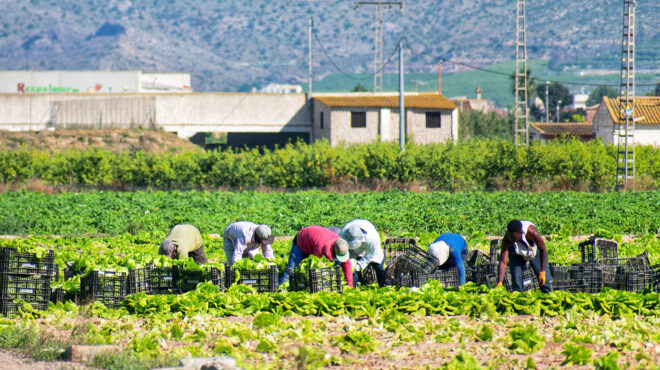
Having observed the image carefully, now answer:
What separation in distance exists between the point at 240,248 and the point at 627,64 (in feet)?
83.0

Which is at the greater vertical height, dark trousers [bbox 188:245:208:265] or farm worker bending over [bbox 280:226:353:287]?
farm worker bending over [bbox 280:226:353:287]

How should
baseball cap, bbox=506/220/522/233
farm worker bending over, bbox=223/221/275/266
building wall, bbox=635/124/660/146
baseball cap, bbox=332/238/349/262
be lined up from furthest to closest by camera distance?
building wall, bbox=635/124/660/146, farm worker bending over, bbox=223/221/275/266, baseball cap, bbox=332/238/349/262, baseball cap, bbox=506/220/522/233

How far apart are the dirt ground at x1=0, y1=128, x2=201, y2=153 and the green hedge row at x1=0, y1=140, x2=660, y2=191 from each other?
719 inches

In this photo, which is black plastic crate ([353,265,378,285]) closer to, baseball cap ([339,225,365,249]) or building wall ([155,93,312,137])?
baseball cap ([339,225,365,249])

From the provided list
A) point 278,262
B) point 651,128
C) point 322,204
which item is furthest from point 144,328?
point 651,128

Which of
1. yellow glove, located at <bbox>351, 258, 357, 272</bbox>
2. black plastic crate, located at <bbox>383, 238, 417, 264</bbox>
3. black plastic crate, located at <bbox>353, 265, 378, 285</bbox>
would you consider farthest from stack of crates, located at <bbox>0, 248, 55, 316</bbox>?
black plastic crate, located at <bbox>383, 238, 417, 264</bbox>

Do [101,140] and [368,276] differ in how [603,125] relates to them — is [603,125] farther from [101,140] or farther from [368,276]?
[368,276]

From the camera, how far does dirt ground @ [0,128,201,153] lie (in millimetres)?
58750

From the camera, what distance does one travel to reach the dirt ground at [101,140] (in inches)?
2313

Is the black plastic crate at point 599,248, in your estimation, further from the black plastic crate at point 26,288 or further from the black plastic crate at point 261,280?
the black plastic crate at point 26,288

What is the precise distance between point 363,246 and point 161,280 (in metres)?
3.21

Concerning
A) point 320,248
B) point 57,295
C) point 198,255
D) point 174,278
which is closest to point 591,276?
point 320,248

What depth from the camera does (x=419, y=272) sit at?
1291 cm

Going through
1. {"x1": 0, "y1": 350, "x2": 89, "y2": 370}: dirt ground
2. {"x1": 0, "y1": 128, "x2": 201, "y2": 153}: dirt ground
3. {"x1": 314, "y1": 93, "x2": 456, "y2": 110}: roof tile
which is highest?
{"x1": 314, "y1": 93, "x2": 456, "y2": 110}: roof tile
